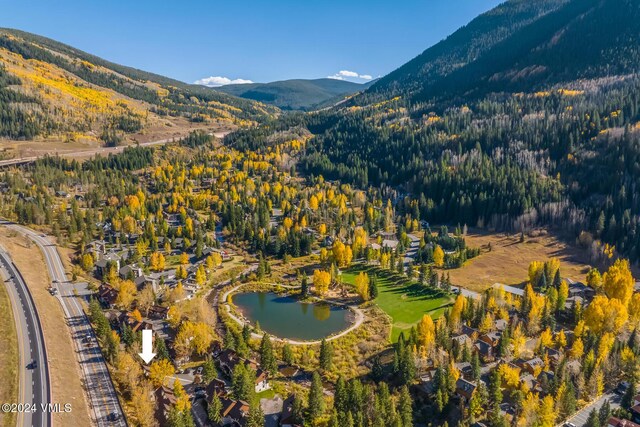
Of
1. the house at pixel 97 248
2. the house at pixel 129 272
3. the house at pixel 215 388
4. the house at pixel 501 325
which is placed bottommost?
the house at pixel 215 388

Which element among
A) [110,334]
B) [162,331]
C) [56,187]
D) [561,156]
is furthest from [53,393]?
[561,156]

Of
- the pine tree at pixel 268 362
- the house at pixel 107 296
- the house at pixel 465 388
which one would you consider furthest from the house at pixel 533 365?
the house at pixel 107 296

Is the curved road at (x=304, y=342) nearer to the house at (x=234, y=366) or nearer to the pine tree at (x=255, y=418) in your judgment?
the house at (x=234, y=366)

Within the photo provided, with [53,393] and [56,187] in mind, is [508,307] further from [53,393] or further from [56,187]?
[56,187]

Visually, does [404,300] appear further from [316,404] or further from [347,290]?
[316,404]

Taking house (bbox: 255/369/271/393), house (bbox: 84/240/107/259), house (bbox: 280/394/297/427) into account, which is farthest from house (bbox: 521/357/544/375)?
house (bbox: 84/240/107/259)

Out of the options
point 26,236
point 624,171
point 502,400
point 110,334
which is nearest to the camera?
point 502,400
